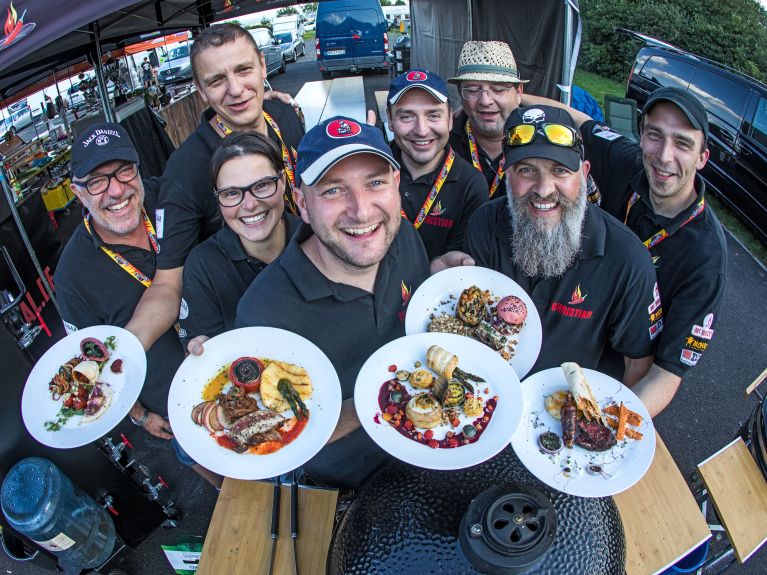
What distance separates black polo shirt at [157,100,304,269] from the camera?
336 centimetres

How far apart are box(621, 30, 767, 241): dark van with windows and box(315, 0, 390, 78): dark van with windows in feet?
38.0

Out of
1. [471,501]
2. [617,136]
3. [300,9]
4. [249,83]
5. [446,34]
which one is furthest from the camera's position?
[300,9]

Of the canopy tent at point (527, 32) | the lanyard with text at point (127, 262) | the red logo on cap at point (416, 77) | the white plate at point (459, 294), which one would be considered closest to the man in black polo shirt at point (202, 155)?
the lanyard with text at point (127, 262)

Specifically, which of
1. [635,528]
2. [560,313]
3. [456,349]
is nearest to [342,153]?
[456,349]

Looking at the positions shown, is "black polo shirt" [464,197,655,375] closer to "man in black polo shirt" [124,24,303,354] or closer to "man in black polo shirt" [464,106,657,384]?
"man in black polo shirt" [464,106,657,384]

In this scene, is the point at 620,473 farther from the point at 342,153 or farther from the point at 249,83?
the point at 249,83

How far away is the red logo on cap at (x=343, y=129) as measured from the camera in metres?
2.42

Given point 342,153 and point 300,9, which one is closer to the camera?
point 342,153

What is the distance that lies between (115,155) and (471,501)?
3.20 metres

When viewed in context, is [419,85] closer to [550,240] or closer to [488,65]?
[488,65]

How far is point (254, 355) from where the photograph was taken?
245 centimetres

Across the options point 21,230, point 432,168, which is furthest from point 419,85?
point 21,230

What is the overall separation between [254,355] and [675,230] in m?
2.62

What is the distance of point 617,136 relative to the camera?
13.1 ft
